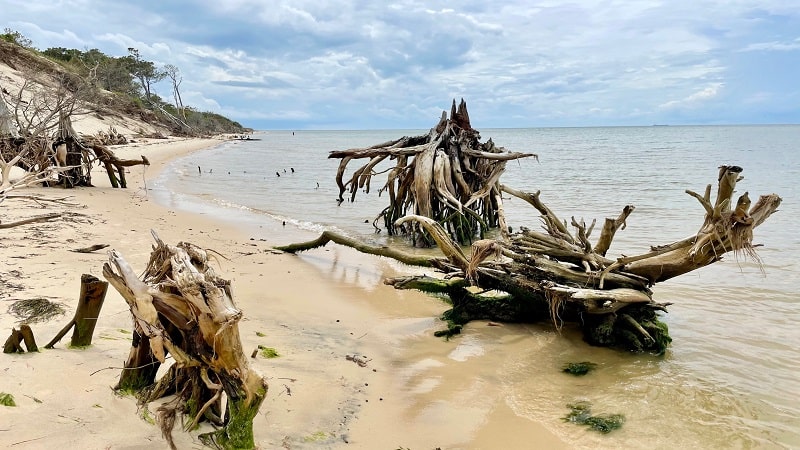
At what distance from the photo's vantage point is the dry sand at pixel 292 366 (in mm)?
3059

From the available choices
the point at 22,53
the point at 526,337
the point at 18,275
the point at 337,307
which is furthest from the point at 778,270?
the point at 22,53

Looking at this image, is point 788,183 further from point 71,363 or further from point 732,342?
point 71,363

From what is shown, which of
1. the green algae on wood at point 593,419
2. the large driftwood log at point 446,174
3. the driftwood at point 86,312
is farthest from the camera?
the large driftwood log at point 446,174

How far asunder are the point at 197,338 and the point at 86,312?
1457 mm

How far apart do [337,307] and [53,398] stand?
3.79 metres

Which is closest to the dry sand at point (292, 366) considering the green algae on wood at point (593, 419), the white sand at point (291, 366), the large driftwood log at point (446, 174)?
the white sand at point (291, 366)

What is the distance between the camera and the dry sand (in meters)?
3.06

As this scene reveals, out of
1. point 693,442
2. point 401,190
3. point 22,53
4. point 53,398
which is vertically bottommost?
point 693,442

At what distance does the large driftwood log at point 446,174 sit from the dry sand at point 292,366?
79.9 inches

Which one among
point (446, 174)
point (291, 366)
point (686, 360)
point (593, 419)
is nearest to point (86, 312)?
point (291, 366)

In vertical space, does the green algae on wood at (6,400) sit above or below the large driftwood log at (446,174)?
below

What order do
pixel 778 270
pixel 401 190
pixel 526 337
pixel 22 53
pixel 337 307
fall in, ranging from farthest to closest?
pixel 22 53, pixel 401 190, pixel 778 270, pixel 337 307, pixel 526 337

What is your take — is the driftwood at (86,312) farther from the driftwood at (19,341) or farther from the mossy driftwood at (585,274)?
the mossy driftwood at (585,274)

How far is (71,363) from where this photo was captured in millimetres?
3570
